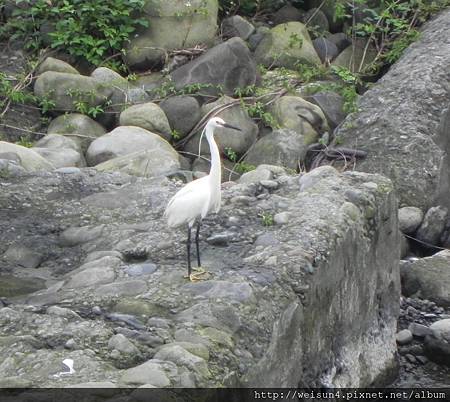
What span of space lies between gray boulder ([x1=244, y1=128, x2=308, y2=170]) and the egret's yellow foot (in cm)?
462

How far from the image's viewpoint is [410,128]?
483 inches

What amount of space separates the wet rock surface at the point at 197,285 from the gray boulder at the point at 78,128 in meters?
2.56

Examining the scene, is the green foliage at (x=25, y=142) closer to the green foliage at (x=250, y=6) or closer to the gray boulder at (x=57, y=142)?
the gray boulder at (x=57, y=142)

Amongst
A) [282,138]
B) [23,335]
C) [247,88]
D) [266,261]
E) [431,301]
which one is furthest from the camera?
[247,88]

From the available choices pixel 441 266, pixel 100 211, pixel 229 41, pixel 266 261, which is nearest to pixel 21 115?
pixel 229 41

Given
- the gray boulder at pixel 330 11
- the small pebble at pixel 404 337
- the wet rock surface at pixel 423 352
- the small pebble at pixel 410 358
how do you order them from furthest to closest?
the gray boulder at pixel 330 11
the small pebble at pixel 404 337
the small pebble at pixel 410 358
the wet rock surface at pixel 423 352

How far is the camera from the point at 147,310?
6676 millimetres

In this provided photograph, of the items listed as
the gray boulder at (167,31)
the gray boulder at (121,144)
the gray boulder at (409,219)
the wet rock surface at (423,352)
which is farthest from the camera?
the gray boulder at (167,31)

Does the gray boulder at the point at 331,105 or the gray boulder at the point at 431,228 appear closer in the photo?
the gray boulder at the point at 431,228

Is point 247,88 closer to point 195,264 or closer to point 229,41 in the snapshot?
point 229,41

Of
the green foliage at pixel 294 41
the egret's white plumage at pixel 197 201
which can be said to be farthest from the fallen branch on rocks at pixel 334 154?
the egret's white plumage at pixel 197 201

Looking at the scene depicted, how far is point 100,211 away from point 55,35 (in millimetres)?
4787

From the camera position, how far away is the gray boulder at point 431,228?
11406 millimetres

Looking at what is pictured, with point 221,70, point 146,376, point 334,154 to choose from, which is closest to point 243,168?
point 334,154
